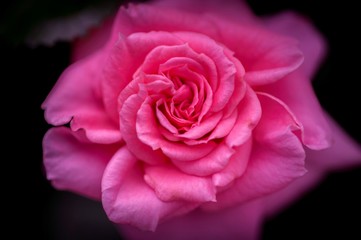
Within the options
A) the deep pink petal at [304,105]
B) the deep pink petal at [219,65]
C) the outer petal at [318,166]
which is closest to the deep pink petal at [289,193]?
the outer petal at [318,166]

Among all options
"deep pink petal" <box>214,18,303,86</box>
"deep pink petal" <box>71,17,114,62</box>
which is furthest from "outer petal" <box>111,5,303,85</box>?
"deep pink petal" <box>71,17,114,62</box>

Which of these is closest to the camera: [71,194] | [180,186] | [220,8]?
[180,186]

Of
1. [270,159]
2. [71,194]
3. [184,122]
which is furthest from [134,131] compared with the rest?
[71,194]

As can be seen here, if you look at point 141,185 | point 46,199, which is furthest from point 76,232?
point 141,185

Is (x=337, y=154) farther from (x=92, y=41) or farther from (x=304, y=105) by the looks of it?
→ (x=92, y=41)

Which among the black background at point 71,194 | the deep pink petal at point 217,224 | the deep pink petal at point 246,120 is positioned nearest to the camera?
the deep pink petal at point 246,120

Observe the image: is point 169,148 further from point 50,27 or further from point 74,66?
point 50,27

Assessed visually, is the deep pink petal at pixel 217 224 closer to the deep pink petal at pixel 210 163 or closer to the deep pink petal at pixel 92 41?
the deep pink petal at pixel 210 163
